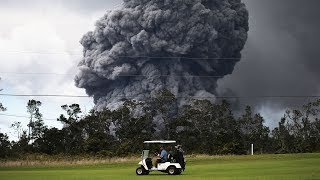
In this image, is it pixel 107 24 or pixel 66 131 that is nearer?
pixel 66 131

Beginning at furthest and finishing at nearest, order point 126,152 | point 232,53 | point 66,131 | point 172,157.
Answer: point 232,53 → point 66,131 → point 126,152 → point 172,157

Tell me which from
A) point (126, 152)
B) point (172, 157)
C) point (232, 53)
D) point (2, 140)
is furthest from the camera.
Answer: point (232, 53)

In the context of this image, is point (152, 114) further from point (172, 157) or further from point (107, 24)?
point (172, 157)

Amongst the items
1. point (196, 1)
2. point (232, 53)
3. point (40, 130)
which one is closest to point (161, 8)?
point (196, 1)

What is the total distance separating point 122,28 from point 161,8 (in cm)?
903

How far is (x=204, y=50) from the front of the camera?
405 ft

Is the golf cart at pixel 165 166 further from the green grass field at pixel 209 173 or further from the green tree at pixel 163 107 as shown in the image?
the green tree at pixel 163 107

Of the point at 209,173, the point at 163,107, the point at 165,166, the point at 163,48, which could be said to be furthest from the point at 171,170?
the point at 163,48

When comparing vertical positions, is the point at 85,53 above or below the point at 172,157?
above

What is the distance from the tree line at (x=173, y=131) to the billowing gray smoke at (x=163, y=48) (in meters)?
23.0

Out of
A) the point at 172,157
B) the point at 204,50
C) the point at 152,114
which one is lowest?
the point at 172,157

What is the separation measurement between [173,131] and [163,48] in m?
32.6

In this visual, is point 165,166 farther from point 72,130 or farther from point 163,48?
point 163,48

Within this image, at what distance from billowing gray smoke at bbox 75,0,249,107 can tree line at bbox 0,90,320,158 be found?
23.0 m
